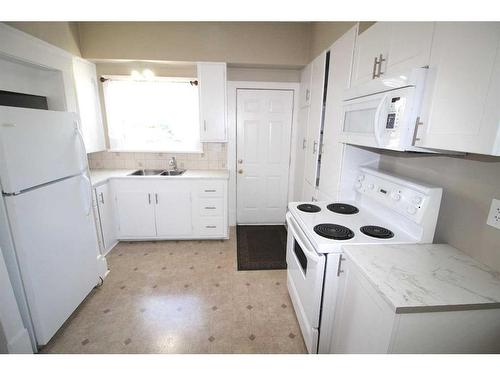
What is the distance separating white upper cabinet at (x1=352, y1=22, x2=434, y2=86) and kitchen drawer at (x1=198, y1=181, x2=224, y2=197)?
1.81 meters

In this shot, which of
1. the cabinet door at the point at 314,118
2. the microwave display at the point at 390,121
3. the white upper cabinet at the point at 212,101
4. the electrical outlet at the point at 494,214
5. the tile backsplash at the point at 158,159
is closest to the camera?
the electrical outlet at the point at 494,214

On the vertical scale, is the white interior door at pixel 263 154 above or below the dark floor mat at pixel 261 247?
above

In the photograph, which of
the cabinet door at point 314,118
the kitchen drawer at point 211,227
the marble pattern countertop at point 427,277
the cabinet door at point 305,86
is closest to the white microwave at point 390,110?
the marble pattern countertop at point 427,277

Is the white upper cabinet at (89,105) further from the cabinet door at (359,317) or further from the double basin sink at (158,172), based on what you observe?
the cabinet door at (359,317)

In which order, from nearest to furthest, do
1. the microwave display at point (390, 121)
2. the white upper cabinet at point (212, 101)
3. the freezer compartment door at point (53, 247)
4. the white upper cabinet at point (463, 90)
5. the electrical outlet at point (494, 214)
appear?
the white upper cabinet at point (463, 90) → the electrical outlet at point (494, 214) → the microwave display at point (390, 121) → the freezer compartment door at point (53, 247) → the white upper cabinet at point (212, 101)

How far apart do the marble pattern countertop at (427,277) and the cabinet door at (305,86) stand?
1963mm

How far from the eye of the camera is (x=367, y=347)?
0.98 m

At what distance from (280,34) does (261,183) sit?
1940 mm

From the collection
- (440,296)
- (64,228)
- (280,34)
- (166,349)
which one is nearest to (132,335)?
(166,349)

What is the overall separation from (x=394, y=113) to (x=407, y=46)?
13.4 inches

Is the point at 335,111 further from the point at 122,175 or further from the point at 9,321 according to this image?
the point at 9,321

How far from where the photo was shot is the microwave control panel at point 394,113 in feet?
3.54
